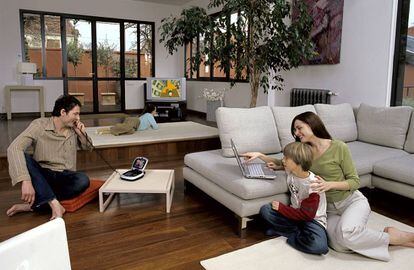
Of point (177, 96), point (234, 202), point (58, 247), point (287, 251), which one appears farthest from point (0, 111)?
point (58, 247)

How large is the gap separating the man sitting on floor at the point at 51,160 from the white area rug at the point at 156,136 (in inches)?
51.5

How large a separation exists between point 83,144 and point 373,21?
A: 369 cm

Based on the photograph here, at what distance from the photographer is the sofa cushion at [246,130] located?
110 inches

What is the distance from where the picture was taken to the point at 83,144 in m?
2.89

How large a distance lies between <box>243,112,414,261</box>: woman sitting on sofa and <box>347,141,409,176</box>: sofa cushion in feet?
2.49

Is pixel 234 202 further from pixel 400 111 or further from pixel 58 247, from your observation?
pixel 400 111

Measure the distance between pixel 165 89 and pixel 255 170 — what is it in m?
5.37

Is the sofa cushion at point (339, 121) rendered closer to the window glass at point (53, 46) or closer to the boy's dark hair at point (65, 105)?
the boy's dark hair at point (65, 105)

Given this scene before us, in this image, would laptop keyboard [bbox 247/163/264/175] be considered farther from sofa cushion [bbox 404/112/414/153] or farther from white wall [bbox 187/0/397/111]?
white wall [bbox 187/0/397/111]

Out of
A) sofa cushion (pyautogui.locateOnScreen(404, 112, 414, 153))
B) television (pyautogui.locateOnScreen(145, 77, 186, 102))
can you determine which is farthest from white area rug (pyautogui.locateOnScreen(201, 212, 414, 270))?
television (pyautogui.locateOnScreen(145, 77, 186, 102))

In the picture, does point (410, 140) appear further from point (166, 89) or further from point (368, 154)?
point (166, 89)

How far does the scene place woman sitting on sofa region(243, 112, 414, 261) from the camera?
6.30 feet

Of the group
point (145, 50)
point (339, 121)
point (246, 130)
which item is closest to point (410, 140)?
point (339, 121)

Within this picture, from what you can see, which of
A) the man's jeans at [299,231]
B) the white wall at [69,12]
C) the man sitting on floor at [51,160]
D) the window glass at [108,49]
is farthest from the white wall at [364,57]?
the window glass at [108,49]
